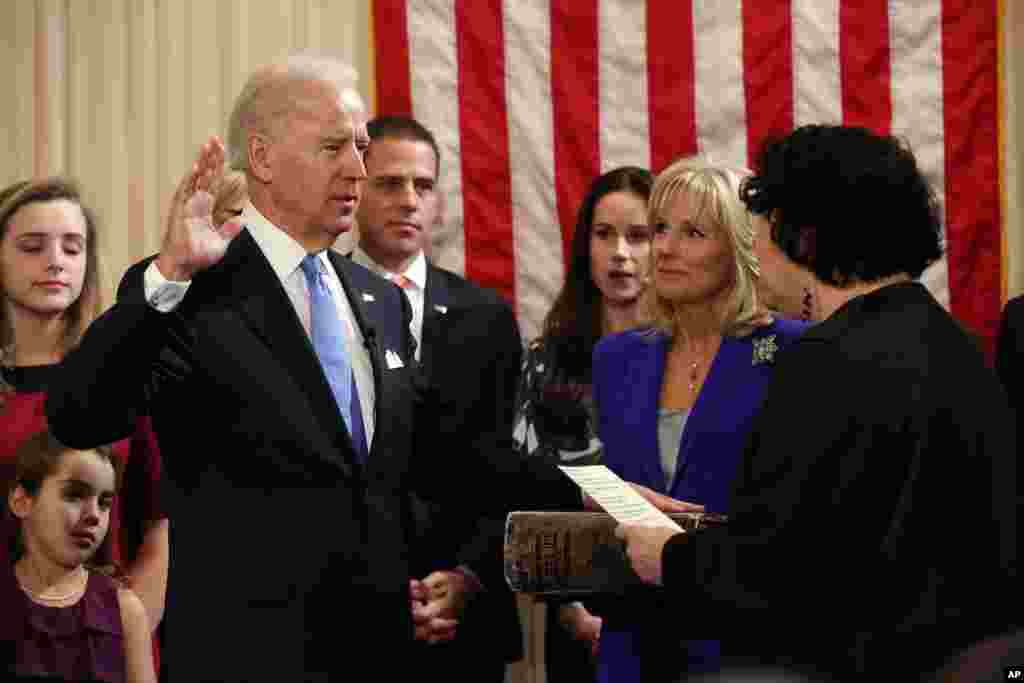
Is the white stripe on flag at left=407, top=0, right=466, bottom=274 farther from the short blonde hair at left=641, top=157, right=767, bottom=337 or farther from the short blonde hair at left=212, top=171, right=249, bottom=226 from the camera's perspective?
the short blonde hair at left=641, top=157, right=767, bottom=337

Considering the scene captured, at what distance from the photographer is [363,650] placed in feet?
8.70

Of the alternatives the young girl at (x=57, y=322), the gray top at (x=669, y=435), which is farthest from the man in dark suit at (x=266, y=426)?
the young girl at (x=57, y=322)

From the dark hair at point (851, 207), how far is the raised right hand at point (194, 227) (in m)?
0.93

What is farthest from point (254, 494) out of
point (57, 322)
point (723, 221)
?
point (57, 322)

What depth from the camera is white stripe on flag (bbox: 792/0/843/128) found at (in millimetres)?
4934

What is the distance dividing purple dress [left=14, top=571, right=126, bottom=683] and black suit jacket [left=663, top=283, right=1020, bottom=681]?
1600 millimetres

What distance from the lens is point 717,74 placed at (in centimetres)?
496

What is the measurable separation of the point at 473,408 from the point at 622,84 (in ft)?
4.94

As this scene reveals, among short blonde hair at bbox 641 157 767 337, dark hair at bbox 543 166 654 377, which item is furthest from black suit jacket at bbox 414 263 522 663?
short blonde hair at bbox 641 157 767 337

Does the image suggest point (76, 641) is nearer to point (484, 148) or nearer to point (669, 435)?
point (669, 435)

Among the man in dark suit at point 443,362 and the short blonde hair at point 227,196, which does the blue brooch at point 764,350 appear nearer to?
the man in dark suit at point 443,362

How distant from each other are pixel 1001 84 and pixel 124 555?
3.08 m

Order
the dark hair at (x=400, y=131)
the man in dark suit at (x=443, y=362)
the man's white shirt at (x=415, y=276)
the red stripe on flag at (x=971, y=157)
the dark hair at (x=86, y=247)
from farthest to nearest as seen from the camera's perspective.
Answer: the red stripe on flag at (x=971, y=157), the dark hair at (x=400, y=131), the man's white shirt at (x=415, y=276), the dark hair at (x=86, y=247), the man in dark suit at (x=443, y=362)

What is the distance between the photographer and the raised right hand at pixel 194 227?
2500mm
